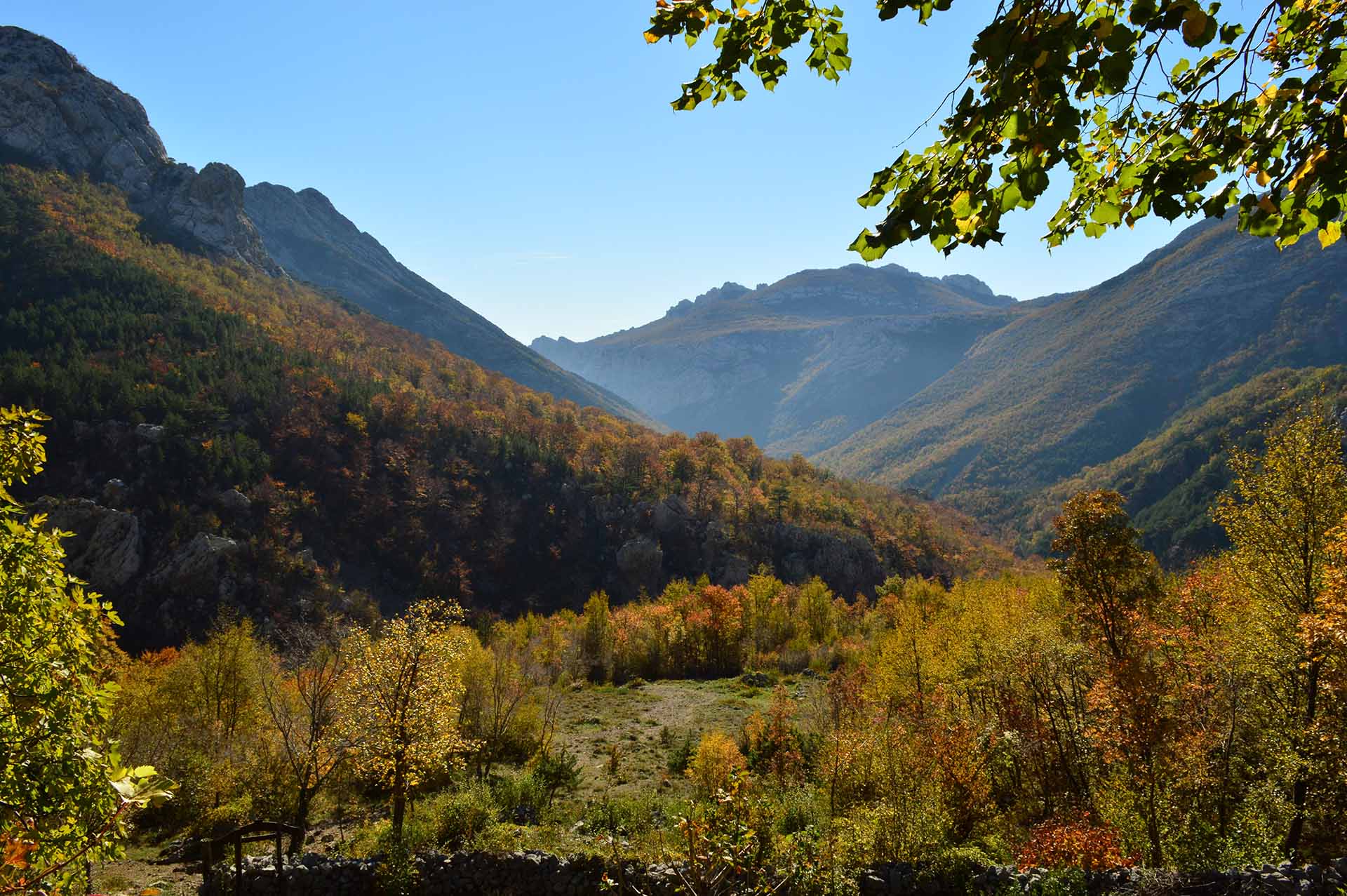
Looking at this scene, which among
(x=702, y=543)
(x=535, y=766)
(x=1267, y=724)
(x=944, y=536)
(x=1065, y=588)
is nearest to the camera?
(x=1267, y=724)

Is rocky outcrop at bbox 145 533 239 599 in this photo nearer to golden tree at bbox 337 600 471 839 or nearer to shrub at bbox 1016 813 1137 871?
golden tree at bbox 337 600 471 839

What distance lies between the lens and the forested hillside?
68875mm

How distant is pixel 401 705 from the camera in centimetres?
1775

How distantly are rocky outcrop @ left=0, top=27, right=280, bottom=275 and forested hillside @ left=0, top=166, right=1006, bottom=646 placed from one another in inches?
529

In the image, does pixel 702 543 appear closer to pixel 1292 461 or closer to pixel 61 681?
pixel 1292 461

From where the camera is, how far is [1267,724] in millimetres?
14820

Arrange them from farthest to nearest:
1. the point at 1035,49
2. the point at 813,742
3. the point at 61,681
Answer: the point at 813,742 → the point at 61,681 → the point at 1035,49

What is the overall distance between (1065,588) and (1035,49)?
20.1 metres

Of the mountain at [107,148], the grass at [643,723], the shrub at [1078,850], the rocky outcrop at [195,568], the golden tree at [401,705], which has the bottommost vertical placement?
the rocky outcrop at [195,568]

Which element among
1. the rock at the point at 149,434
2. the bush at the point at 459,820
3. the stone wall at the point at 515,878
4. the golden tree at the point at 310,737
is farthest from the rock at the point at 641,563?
the stone wall at the point at 515,878

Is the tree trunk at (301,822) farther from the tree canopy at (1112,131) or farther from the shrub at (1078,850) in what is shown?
the tree canopy at (1112,131)

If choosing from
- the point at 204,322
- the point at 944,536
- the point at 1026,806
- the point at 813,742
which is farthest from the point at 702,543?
the point at 204,322

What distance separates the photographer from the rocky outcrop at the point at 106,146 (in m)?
128

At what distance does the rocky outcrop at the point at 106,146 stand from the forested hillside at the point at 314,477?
44.1ft
